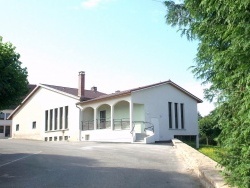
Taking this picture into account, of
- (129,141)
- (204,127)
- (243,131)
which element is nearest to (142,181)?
(243,131)

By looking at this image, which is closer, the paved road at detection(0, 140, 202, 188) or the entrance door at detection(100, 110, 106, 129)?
the paved road at detection(0, 140, 202, 188)

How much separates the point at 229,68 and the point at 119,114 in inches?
1174

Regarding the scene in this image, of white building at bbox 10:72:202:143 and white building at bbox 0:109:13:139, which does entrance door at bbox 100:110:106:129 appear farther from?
white building at bbox 0:109:13:139

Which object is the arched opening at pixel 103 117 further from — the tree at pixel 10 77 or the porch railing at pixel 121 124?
the tree at pixel 10 77

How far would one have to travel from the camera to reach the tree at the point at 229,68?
5684 millimetres

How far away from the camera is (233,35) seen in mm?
5793

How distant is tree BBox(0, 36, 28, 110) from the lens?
1372cm

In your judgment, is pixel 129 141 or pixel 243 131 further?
pixel 129 141

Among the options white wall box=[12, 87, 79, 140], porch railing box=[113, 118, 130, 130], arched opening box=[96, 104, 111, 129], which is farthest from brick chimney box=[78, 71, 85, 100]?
porch railing box=[113, 118, 130, 130]

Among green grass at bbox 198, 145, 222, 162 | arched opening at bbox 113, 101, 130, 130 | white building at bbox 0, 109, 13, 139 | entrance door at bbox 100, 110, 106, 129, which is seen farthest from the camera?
white building at bbox 0, 109, 13, 139

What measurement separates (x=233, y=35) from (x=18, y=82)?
34.6 feet

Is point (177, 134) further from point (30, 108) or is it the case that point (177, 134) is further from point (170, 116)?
point (30, 108)

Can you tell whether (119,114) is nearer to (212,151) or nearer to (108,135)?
(108,135)

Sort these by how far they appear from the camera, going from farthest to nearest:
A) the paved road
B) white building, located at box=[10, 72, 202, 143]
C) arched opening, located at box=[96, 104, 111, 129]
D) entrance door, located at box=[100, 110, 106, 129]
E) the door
Result: 1. entrance door, located at box=[100, 110, 106, 129]
2. arched opening, located at box=[96, 104, 111, 129]
3. white building, located at box=[10, 72, 202, 143]
4. the door
5. the paved road
